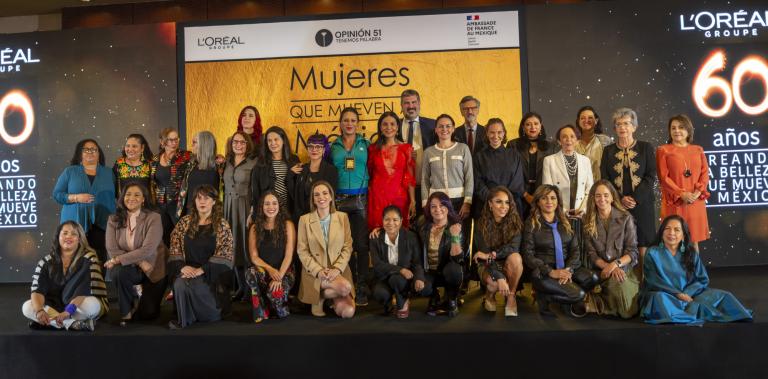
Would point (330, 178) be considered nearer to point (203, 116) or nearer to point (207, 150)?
point (207, 150)

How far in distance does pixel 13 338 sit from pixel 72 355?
417 mm

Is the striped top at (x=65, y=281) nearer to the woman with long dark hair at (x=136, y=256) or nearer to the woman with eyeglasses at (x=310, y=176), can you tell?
the woman with long dark hair at (x=136, y=256)

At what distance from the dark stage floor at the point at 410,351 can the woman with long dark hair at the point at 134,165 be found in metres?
1.61

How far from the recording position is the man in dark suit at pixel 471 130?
496 centimetres

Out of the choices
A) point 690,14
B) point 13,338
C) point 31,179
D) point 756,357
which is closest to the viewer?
point 756,357

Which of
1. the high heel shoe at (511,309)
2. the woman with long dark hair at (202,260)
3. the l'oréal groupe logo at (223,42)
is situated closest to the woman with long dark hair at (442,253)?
the high heel shoe at (511,309)

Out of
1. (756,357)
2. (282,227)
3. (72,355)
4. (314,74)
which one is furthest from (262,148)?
(756,357)

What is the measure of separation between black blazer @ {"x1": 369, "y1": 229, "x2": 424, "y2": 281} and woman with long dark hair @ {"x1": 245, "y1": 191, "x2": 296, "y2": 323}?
61 centimetres

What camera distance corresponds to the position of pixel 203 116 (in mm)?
6242

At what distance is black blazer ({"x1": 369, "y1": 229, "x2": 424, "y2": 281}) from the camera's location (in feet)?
14.0

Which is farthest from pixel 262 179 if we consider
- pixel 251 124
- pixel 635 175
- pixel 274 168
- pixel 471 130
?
pixel 635 175

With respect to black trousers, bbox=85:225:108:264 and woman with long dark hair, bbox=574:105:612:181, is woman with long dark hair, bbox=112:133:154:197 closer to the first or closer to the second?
black trousers, bbox=85:225:108:264

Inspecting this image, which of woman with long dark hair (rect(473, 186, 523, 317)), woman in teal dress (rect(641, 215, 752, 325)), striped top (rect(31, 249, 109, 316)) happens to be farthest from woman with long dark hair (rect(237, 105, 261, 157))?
woman in teal dress (rect(641, 215, 752, 325))

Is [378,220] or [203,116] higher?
[203,116]
